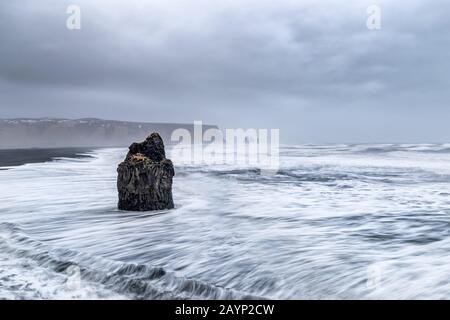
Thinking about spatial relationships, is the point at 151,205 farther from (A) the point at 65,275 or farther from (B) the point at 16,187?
(B) the point at 16,187

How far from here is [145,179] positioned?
9.55 m

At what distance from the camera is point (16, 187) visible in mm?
15516

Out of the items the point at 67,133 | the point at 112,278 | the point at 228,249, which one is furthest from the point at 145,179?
the point at 67,133

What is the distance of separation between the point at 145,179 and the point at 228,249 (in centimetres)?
357

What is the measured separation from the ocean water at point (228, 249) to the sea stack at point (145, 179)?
36 centimetres

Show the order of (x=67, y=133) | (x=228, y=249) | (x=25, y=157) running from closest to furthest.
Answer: (x=228, y=249) < (x=25, y=157) < (x=67, y=133)

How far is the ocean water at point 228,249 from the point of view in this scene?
16.5ft

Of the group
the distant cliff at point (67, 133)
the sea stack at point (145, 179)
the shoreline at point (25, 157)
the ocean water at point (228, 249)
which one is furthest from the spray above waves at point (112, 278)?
the distant cliff at point (67, 133)

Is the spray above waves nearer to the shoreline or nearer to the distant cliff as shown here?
the shoreline

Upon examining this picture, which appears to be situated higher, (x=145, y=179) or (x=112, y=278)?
(x=145, y=179)

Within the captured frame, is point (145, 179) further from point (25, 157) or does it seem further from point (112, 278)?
point (25, 157)
